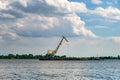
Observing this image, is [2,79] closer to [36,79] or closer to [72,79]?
[36,79]

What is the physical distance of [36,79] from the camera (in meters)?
81.5

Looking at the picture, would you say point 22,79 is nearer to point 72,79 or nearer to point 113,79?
point 72,79

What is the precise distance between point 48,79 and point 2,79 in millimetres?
10217

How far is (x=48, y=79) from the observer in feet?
269

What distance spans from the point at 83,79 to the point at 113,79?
675 cm

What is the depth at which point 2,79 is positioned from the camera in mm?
81688

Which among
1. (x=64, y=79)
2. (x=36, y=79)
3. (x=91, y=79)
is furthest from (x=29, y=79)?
(x=91, y=79)

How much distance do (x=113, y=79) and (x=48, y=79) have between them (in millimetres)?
14527

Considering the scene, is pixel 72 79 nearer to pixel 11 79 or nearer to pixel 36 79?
pixel 36 79

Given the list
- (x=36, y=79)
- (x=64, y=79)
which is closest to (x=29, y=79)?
(x=36, y=79)

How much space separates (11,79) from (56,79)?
1003 centimetres

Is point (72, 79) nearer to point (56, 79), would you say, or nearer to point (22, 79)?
point (56, 79)

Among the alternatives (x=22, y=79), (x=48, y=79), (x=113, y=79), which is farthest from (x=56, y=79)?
(x=113, y=79)

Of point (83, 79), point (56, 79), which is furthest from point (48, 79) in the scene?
point (83, 79)
